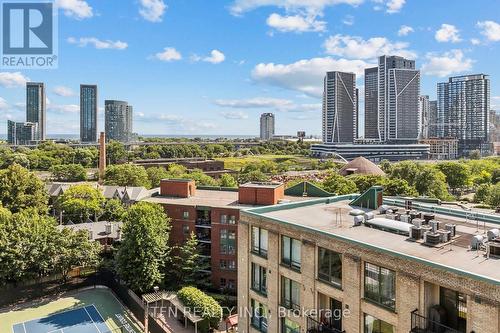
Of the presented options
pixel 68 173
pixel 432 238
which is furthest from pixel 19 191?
pixel 432 238

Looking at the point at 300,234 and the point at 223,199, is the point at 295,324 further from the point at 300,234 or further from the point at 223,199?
the point at 223,199

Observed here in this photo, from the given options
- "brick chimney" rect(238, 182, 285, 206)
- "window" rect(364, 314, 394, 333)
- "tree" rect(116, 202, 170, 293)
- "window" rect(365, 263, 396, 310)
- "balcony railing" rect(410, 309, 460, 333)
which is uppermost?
"brick chimney" rect(238, 182, 285, 206)

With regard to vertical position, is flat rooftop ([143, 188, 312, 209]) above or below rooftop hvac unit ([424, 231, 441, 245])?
below

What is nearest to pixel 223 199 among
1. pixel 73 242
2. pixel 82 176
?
pixel 73 242

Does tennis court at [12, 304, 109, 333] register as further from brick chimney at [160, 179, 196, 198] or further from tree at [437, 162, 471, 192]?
tree at [437, 162, 471, 192]

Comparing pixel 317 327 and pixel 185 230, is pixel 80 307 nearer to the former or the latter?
pixel 185 230

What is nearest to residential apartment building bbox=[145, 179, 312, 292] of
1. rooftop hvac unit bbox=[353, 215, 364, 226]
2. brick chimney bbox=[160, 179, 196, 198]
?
brick chimney bbox=[160, 179, 196, 198]
